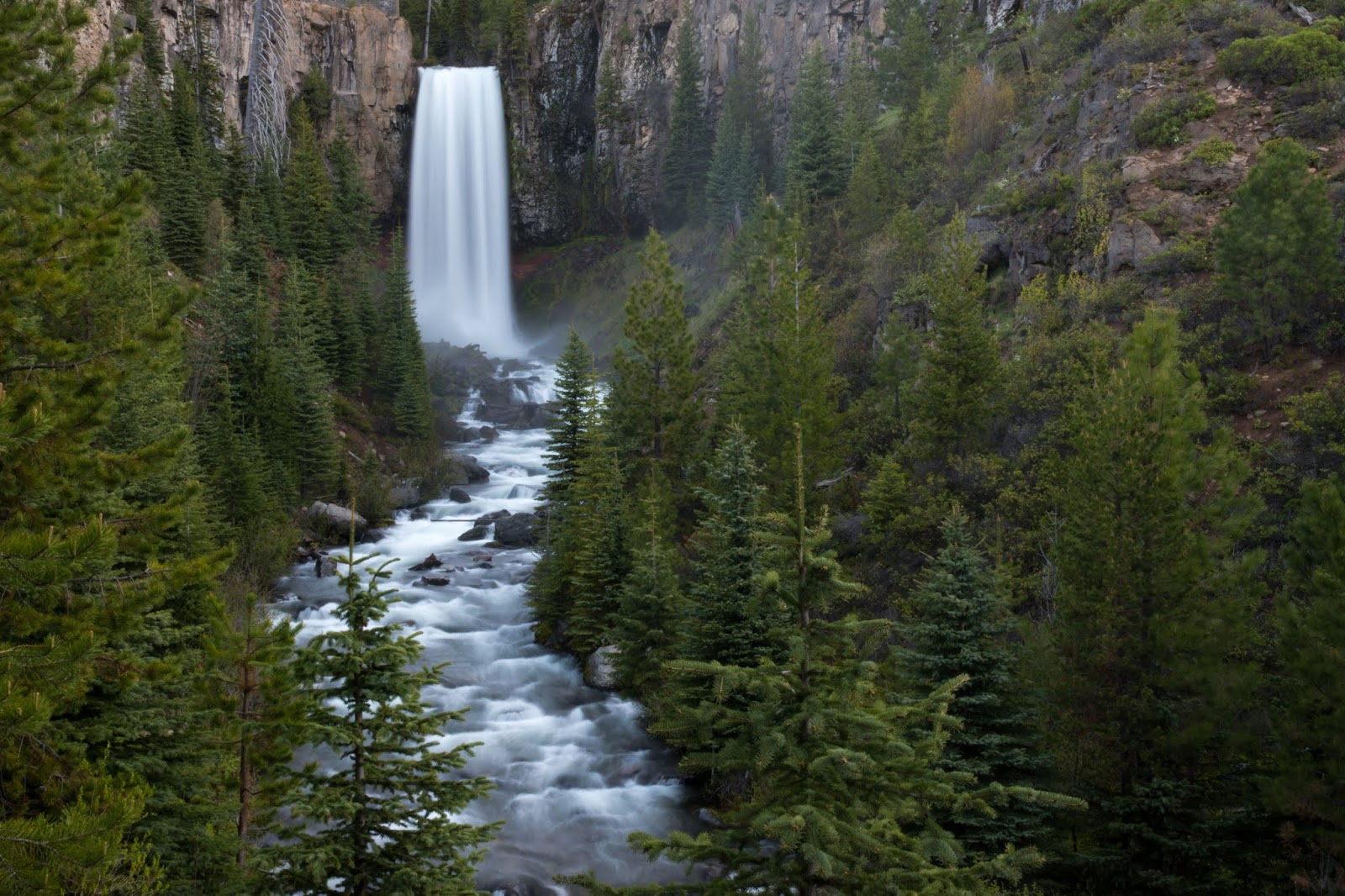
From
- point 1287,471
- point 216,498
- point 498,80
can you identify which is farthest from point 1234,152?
point 498,80

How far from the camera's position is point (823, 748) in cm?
654

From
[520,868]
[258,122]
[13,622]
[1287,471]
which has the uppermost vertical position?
[258,122]

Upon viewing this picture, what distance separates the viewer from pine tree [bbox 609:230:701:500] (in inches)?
1268

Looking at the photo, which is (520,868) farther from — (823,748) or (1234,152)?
(1234,152)

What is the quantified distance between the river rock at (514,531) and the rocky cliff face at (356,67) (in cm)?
4302

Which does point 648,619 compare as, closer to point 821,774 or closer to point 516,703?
point 516,703

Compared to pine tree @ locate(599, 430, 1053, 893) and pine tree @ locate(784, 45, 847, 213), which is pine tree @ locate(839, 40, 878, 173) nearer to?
pine tree @ locate(784, 45, 847, 213)

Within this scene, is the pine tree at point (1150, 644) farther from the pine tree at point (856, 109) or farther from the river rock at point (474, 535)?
the pine tree at point (856, 109)

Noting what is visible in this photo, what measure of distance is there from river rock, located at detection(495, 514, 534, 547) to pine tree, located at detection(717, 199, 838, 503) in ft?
39.4

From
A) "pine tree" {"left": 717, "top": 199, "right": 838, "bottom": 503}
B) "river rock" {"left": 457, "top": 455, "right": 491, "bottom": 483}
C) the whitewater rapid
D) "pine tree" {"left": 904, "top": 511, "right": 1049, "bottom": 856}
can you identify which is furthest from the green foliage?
"pine tree" {"left": 904, "top": 511, "right": 1049, "bottom": 856}

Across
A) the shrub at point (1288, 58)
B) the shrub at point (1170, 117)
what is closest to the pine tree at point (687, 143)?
the shrub at point (1170, 117)

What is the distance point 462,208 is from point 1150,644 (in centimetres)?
7688

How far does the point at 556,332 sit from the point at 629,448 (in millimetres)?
49527

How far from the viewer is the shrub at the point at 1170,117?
97.0ft
